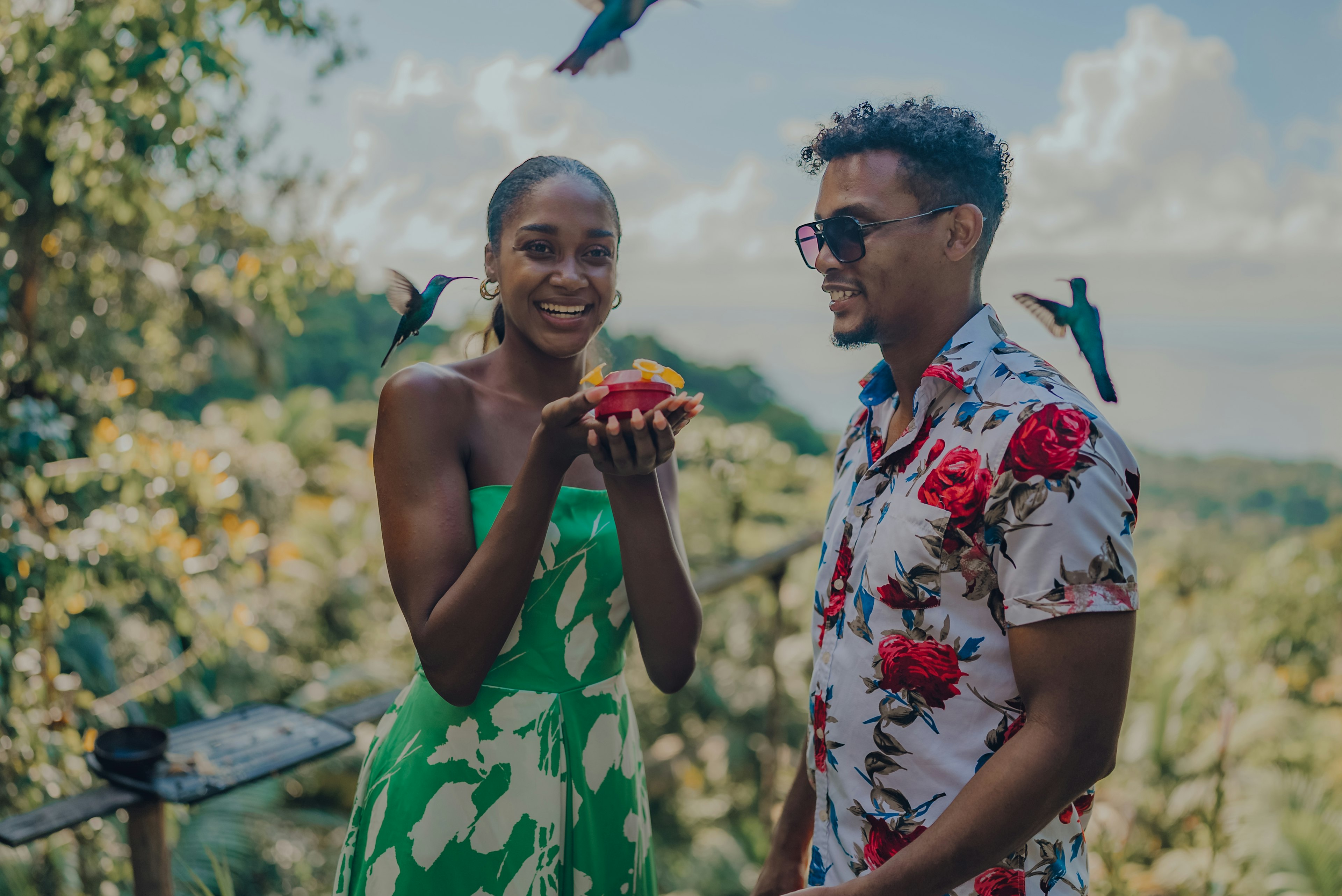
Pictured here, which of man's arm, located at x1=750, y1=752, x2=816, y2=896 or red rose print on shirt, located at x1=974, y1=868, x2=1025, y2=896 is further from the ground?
red rose print on shirt, located at x1=974, y1=868, x2=1025, y2=896

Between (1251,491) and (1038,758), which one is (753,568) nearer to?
(1038,758)

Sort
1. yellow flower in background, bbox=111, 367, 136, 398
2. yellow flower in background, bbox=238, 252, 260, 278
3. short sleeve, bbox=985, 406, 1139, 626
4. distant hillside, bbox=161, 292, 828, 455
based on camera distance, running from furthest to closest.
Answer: distant hillside, bbox=161, 292, 828, 455 → yellow flower in background, bbox=238, 252, 260, 278 → yellow flower in background, bbox=111, 367, 136, 398 → short sleeve, bbox=985, 406, 1139, 626

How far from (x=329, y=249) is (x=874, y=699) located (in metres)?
4.67

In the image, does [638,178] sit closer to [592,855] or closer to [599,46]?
[599,46]

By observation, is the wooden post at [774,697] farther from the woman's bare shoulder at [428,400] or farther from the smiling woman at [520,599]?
the woman's bare shoulder at [428,400]

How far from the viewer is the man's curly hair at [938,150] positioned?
160 centimetres

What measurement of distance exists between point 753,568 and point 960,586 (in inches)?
129

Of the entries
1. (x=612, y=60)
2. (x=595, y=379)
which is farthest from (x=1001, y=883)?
(x=612, y=60)

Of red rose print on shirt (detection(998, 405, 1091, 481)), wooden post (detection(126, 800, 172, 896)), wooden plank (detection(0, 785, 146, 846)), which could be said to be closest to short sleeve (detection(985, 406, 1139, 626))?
red rose print on shirt (detection(998, 405, 1091, 481))

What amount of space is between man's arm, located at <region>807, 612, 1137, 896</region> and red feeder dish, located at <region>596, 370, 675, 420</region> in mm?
644

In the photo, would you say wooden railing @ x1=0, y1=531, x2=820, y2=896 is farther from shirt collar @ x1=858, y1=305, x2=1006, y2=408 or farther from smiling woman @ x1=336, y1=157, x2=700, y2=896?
shirt collar @ x1=858, y1=305, x2=1006, y2=408

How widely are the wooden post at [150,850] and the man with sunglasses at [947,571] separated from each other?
5.15ft

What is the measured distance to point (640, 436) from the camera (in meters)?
1.42

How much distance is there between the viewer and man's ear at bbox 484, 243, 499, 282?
176 cm
